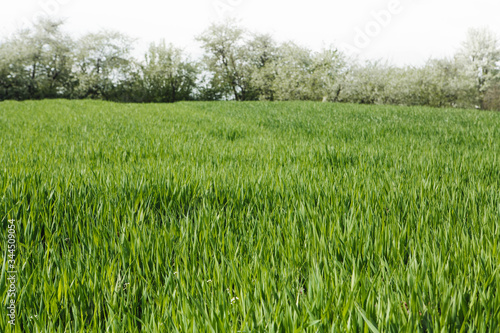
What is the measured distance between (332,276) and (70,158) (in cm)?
360

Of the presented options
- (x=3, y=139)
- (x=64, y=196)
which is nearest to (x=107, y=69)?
(x=3, y=139)

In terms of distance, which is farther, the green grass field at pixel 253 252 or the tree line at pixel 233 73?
the tree line at pixel 233 73

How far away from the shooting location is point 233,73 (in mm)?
45781

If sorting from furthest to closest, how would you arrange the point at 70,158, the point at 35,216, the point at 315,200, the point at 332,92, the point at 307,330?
the point at 332,92 → the point at 70,158 → the point at 315,200 → the point at 35,216 → the point at 307,330

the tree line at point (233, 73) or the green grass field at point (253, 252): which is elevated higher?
the tree line at point (233, 73)

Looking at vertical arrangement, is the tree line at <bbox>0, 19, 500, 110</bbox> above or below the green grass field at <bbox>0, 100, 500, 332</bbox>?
above

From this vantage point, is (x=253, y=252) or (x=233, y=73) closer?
(x=253, y=252)

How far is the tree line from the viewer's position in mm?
37969

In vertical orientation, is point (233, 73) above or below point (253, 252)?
above

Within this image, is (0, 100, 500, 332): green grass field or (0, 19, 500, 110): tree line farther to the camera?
(0, 19, 500, 110): tree line

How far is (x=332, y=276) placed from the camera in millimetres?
1120

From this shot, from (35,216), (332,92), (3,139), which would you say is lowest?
(35,216)

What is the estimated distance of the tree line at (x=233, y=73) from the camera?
125 feet

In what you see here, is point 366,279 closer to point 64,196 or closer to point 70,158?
point 64,196
